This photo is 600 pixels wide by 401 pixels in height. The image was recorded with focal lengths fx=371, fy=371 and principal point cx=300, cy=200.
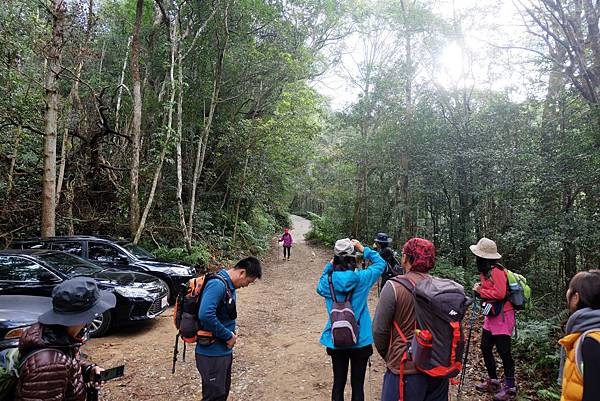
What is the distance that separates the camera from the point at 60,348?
7.11 ft

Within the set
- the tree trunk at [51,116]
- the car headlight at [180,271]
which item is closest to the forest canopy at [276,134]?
the tree trunk at [51,116]

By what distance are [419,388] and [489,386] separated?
9.37 feet

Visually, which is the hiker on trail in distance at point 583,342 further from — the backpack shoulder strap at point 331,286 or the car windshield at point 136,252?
the car windshield at point 136,252

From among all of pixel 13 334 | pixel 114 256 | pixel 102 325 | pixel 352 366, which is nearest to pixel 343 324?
pixel 352 366

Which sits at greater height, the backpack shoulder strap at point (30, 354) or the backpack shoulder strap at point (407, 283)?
the backpack shoulder strap at point (407, 283)

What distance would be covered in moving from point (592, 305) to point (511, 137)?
10.2m

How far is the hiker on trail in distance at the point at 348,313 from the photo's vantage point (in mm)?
3213

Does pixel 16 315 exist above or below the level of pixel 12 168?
below

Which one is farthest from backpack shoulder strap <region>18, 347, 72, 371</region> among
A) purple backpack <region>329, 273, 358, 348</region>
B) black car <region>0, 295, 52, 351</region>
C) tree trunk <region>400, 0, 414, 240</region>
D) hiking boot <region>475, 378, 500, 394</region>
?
tree trunk <region>400, 0, 414, 240</region>

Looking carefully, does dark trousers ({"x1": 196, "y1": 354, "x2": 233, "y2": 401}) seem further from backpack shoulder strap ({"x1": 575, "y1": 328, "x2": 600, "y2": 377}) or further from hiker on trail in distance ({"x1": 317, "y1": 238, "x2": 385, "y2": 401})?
backpack shoulder strap ({"x1": 575, "y1": 328, "x2": 600, "y2": 377})

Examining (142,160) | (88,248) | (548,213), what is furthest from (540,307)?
(142,160)

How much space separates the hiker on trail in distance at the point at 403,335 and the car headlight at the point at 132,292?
5.50 m

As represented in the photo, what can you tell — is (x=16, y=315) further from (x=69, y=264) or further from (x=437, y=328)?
(x=437, y=328)

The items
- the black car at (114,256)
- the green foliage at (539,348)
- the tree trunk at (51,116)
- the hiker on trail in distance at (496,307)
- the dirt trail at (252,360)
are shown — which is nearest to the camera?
the hiker on trail in distance at (496,307)
